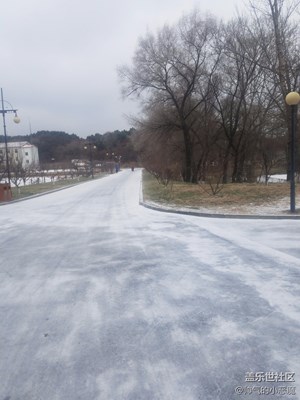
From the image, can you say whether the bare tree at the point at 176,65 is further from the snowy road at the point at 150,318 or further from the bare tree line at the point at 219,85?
the snowy road at the point at 150,318

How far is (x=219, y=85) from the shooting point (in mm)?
31797

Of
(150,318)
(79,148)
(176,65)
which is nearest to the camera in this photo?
(150,318)

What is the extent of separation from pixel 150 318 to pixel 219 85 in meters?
30.9

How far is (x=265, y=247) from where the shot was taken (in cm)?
698

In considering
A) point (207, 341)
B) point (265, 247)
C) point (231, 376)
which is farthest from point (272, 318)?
point (265, 247)

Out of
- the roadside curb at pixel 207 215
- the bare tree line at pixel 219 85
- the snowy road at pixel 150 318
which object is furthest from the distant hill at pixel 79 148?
the snowy road at pixel 150 318

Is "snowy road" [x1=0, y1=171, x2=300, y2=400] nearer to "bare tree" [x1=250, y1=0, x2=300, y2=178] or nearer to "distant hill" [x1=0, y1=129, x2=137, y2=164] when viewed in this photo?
"bare tree" [x1=250, y1=0, x2=300, y2=178]

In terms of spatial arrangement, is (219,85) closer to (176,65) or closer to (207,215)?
(176,65)

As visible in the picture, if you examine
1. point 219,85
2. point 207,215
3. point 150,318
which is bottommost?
point 150,318

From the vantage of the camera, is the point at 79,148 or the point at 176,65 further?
the point at 79,148

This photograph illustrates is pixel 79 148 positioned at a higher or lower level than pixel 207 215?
higher

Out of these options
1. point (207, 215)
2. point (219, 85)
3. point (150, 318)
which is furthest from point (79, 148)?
point (150, 318)

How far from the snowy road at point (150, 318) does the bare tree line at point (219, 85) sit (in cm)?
2070

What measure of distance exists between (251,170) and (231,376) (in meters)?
35.7
